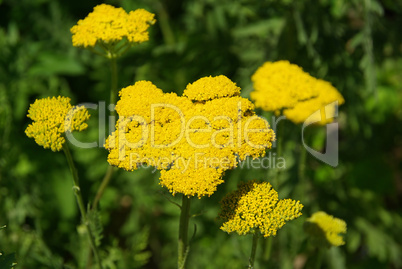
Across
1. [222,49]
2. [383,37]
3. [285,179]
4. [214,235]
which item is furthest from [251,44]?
[214,235]

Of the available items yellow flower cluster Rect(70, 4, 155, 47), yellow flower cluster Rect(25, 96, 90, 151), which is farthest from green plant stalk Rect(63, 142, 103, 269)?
yellow flower cluster Rect(70, 4, 155, 47)

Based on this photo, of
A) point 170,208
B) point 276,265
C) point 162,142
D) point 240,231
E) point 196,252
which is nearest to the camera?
point 240,231

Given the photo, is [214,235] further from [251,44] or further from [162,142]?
[162,142]

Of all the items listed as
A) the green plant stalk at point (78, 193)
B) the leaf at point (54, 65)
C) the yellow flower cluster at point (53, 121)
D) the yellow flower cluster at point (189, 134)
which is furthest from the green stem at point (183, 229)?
the leaf at point (54, 65)

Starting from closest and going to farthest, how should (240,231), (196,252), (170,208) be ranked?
(240,231) → (196,252) → (170,208)

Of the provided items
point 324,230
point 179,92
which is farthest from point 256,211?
point 179,92

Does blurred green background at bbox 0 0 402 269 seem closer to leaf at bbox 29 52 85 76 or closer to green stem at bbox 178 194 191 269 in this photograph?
leaf at bbox 29 52 85 76

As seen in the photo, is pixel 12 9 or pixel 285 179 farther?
pixel 12 9

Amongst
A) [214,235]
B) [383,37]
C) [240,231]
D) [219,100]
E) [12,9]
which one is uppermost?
[12,9]
